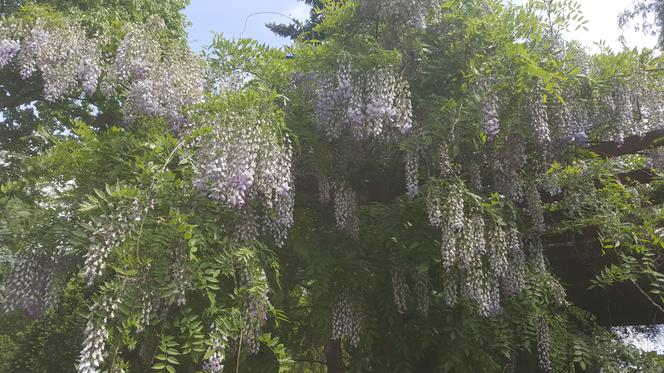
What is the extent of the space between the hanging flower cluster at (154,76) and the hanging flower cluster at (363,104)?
5.04 ft

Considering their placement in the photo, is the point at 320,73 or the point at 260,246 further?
the point at 320,73

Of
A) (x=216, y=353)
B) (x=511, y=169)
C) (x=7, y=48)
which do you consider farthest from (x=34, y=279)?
(x=511, y=169)

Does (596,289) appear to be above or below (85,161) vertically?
below

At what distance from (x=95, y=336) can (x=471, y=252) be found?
9.64 feet

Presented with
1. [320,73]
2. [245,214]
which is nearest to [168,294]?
[245,214]

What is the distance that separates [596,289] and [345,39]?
4.70m

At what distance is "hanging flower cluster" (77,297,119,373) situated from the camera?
3.09 meters

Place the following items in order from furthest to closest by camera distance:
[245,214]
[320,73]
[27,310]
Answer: [320,73]
[27,310]
[245,214]

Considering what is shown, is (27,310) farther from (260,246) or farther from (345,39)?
(345,39)

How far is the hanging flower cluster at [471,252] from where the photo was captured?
4.29 metres

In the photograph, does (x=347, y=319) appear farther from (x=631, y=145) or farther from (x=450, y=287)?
(x=631, y=145)

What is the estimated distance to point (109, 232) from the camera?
338cm

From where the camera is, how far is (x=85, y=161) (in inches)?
174

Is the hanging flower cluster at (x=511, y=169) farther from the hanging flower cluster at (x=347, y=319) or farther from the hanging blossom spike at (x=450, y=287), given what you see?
the hanging flower cluster at (x=347, y=319)
